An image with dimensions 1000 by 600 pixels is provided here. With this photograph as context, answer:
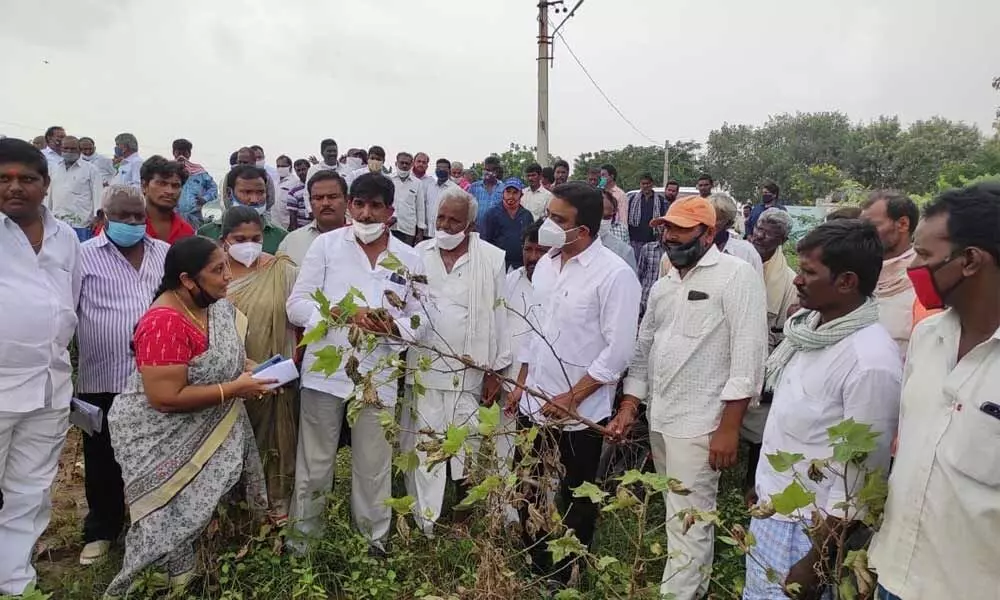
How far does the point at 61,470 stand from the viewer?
14.4 feet

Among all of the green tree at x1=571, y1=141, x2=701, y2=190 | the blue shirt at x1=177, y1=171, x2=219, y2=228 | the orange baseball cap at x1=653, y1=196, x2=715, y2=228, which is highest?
the green tree at x1=571, y1=141, x2=701, y2=190

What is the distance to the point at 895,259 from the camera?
10.1 ft

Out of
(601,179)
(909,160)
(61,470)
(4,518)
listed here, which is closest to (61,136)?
(61,470)

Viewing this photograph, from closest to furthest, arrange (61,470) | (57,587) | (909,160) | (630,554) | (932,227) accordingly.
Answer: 1. (932,227)
2. (57,587)
3. (630,554)
4. (61,470)
5. (909,160)

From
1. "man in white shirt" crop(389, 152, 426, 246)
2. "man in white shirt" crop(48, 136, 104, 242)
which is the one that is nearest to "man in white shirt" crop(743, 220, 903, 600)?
"man in white shirt" crop(389, 152, 426, 246)

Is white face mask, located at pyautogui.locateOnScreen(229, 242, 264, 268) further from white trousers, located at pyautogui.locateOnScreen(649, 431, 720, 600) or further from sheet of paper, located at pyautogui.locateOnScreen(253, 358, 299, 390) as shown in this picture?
white trousers, located at pyautogui.locateOnScreen(649, 431, 720, 600)

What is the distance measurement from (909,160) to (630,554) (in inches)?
1712

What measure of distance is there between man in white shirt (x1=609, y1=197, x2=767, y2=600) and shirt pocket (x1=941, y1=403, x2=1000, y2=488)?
1.06m

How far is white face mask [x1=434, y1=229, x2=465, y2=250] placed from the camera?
3.27m

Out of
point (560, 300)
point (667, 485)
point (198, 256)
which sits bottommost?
point (667, 485)

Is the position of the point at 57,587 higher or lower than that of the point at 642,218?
lower

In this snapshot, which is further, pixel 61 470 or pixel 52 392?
pixel 61 470

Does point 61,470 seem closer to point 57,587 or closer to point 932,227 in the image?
point 57,587

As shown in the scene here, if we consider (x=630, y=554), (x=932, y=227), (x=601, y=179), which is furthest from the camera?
(x=601, y=179)
